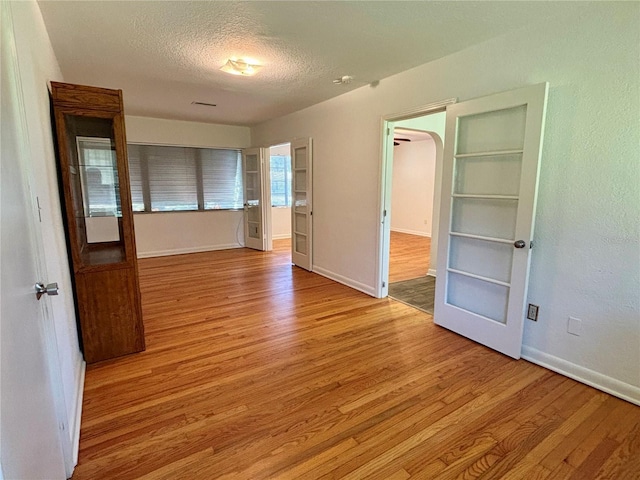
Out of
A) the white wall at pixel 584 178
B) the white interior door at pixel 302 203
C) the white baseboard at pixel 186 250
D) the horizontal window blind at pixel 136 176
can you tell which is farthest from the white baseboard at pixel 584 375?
the horizontal window blind at pixel 136 176

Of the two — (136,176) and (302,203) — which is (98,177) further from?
(136,176)

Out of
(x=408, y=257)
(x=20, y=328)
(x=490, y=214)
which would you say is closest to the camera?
(x=20, y=328)

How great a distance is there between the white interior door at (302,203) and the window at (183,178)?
2031 mm

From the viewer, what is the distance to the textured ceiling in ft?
7.13

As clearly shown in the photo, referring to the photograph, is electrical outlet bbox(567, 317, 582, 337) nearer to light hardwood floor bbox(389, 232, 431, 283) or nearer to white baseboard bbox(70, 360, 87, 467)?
light hardwood floor bbox(389, 232, 431, 283)

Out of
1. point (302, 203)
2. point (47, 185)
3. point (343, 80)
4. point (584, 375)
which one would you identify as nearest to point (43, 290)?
point (47, 185)

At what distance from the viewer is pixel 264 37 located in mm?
2572

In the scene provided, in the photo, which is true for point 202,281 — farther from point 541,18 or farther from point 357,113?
point 541,18

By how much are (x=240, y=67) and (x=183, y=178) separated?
385cm

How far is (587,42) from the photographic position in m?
2.15

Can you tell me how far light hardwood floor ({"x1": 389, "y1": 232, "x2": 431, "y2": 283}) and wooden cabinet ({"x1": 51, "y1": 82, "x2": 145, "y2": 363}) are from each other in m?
3.28

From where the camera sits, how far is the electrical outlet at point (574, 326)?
2.34 meters

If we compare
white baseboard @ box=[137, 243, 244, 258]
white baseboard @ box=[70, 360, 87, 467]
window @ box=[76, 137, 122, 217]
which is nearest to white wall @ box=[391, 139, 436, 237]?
white baseboard @ box=[137, 243, 244, 258]

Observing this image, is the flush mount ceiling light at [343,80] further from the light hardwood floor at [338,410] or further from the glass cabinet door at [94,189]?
the light hardwood floor at [338,410]
